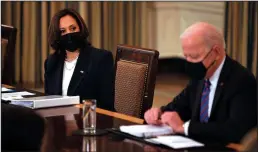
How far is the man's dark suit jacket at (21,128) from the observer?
5.00 feet

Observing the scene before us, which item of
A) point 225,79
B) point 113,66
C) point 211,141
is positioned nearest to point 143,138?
point 211,141

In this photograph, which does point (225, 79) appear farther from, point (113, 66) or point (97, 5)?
point (97, 5)

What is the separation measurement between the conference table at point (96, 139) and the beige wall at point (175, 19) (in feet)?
16.9

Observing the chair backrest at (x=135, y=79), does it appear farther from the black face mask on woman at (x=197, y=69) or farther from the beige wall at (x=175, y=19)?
the beige wall at (x=175, y=19)

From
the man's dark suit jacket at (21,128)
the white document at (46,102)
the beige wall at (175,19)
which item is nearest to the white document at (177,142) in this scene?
the man's dark suit jacket at (21,128)

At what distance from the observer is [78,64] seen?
3500 millimetres

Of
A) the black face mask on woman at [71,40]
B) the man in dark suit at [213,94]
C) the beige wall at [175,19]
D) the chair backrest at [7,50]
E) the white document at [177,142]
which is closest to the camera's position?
the white document at [177,142]

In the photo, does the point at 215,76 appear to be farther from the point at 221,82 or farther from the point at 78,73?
the point at 78,73

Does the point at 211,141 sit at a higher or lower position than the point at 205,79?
lower

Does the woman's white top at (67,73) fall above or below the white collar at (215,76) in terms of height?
below

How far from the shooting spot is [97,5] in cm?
718

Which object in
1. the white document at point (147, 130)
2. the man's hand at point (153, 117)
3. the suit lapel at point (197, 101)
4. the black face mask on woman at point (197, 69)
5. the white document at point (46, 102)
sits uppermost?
the black face mask on woman at point (197, 69)

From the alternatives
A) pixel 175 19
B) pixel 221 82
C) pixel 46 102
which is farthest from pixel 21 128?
pixel 175 19

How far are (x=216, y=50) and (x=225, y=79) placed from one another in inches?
4.9
